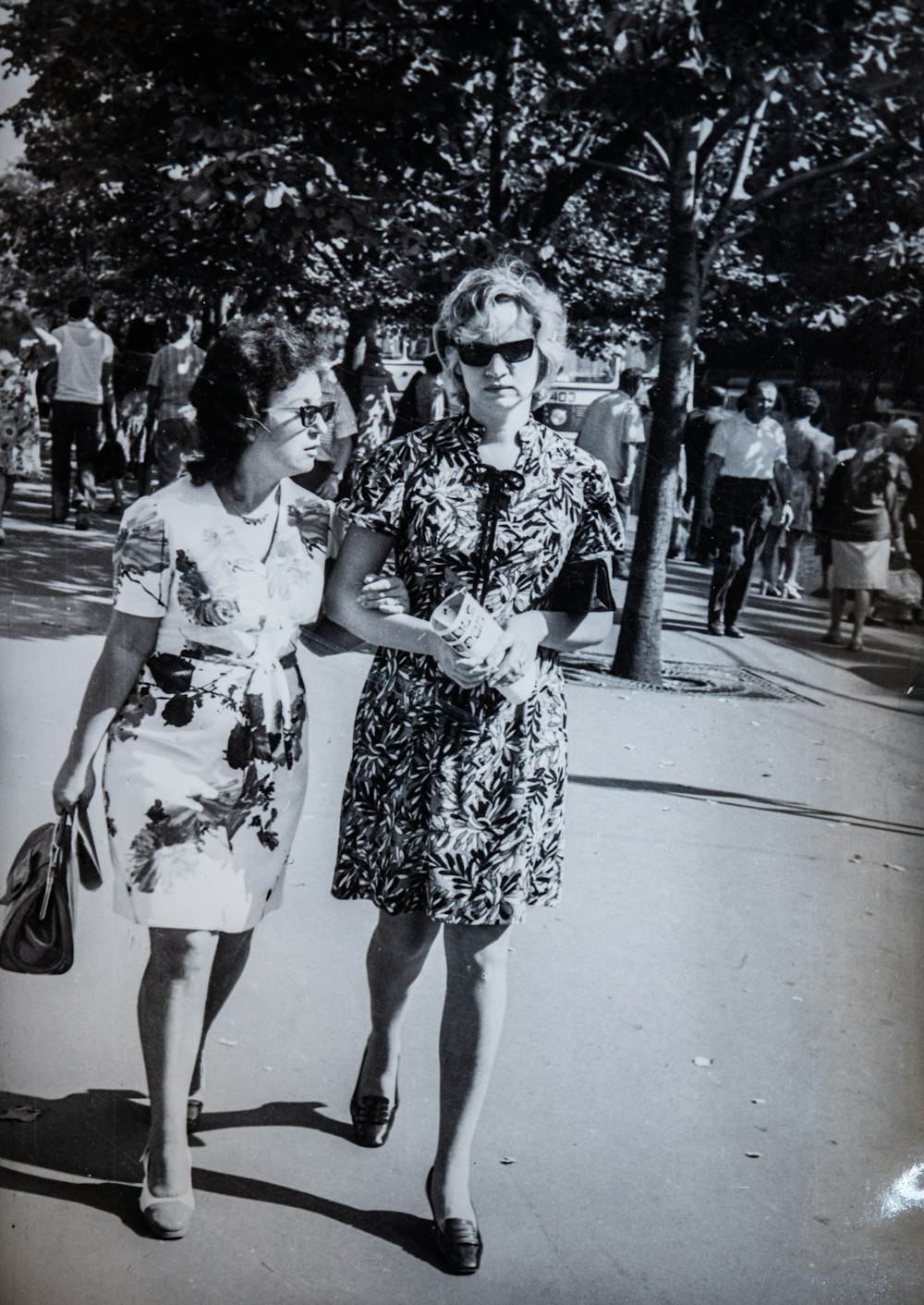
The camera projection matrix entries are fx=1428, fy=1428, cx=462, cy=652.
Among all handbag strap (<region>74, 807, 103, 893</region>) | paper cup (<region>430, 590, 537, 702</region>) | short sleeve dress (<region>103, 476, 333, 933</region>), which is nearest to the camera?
paper cup (<region>430, 590, 537, 702</region>)

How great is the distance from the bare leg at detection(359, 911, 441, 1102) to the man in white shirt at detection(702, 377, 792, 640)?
3.11 feet

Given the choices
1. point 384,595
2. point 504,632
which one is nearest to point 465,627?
point 504,632

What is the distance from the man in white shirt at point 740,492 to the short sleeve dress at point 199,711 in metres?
0.98

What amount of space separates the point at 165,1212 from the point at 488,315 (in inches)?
71.4

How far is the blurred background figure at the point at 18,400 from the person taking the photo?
3.04m

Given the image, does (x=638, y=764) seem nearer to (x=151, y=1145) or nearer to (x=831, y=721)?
(x=831, y=721)

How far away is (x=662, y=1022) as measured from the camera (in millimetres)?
3367

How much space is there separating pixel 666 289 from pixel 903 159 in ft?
1.79

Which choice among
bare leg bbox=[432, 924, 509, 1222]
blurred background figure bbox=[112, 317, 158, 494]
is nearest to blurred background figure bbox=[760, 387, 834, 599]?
bare leg bbox=[432, 924, 509, 1222]

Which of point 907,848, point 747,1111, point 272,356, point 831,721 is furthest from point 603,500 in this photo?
point 747,1111

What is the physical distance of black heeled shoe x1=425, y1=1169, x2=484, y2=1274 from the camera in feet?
9.02

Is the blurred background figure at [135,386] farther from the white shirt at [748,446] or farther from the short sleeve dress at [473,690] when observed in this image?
the white shirt at [748,446]

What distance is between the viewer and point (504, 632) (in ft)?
8.46

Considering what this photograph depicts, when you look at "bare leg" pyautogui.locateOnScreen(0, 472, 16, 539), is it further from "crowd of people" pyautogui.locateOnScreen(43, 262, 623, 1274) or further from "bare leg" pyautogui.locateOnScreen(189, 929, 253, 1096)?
"bare leg" pyautogui.locateOnScreen(189, 929, 253, 1096)
